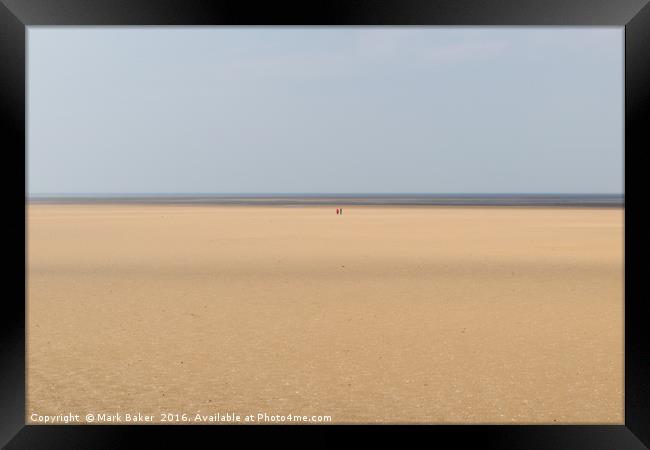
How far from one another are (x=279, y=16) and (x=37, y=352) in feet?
15.9

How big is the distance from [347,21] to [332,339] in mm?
4004

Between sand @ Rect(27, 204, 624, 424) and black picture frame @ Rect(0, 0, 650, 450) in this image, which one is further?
sand @ Rect(27, 204, 624, 424)

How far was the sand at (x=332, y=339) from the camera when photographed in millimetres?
4895

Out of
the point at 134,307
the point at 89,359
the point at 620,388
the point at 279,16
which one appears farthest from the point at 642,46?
the point at 134,307

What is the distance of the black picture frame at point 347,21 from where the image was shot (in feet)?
12.9

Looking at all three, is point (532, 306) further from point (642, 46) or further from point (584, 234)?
point (584, 234)

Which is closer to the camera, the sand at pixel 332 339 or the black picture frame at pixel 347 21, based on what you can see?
the black picture frame at pixel 347 21

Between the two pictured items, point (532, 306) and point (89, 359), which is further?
point (532, 306)

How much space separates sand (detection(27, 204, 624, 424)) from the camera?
193 inches

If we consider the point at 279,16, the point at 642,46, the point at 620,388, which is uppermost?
the point at 279,16

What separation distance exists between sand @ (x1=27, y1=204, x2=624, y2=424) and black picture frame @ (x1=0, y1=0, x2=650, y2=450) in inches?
25.0

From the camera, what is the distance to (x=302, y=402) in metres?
4.88

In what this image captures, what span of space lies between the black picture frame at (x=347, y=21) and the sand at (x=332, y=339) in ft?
2.08

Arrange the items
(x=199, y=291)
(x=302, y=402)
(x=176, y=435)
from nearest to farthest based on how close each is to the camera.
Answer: (x=176, y=435) → (x=302, y=402) → (x=199, y=291)
